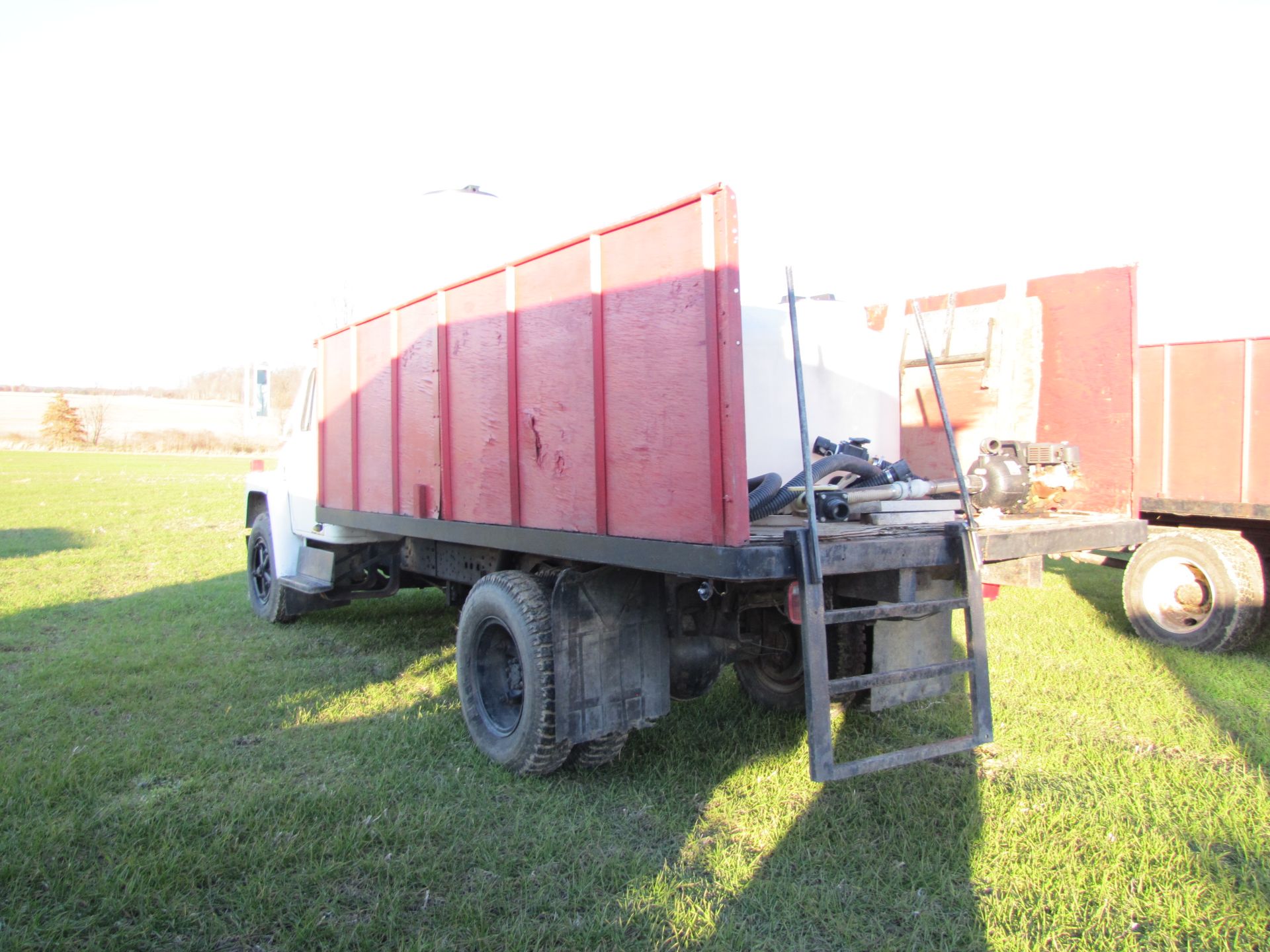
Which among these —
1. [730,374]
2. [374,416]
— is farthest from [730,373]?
[374,416]

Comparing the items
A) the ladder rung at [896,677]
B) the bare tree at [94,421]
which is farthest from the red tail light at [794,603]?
the bare tree at [94,421]

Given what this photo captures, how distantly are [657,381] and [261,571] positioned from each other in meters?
5.89

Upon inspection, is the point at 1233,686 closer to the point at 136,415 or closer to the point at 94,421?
the point at 94,421

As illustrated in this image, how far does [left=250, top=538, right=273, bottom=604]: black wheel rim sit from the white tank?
514 cm

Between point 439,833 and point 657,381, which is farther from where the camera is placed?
point 439,833

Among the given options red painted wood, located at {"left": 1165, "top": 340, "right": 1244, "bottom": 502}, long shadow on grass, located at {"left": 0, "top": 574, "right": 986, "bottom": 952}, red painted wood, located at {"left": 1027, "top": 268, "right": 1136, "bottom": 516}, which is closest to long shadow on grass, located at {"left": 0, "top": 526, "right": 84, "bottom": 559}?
long shadow on grass, located at {"left": 0, "top": 574, "right": 986, "bottom": 952}

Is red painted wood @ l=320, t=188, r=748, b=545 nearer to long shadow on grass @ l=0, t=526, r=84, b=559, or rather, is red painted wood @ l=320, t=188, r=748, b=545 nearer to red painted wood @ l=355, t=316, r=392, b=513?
red painted wood @ l=355, t=316, r=392, b=513

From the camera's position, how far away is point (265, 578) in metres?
7.75

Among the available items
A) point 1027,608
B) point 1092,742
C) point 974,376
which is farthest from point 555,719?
point 1027,608

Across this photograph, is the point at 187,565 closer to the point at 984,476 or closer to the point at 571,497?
the point at 571,497

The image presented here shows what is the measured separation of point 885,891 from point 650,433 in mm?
1866

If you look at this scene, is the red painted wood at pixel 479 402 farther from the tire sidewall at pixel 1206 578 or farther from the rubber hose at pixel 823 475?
the tire sidewall at pixel 1206 578

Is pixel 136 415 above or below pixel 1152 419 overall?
above

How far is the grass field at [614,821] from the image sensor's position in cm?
283
